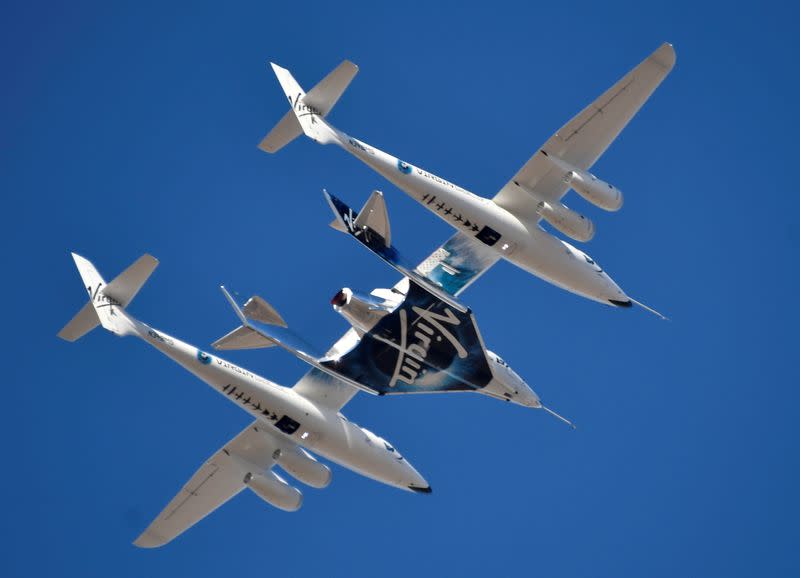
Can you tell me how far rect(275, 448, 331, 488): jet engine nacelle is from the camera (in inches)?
1695

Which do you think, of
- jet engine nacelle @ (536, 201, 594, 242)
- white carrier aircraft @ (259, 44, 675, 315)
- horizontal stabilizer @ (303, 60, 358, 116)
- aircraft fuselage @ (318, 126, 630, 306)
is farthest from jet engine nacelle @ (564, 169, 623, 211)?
horizontal stabilizer @ (303, 60, 358, 116)

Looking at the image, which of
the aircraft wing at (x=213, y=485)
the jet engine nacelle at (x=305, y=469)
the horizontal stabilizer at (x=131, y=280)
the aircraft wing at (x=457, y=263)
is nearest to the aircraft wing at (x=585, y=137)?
the aircraft wing at (x=457, y=263)

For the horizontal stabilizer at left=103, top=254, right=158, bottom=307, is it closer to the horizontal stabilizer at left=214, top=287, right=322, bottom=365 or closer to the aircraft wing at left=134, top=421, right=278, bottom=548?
the horizontal stabilizer at left=214, top=287, right=322, bottom=365

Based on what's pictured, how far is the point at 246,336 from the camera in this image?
40.7m

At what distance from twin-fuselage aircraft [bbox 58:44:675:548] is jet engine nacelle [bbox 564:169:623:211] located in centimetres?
4

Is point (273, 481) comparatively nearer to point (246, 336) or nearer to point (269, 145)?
point (246, 336)

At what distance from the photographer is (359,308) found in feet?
135

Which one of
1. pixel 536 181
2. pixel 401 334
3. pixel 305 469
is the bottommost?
pixel 305 469

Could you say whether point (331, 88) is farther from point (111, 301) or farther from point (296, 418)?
point (296, 418)

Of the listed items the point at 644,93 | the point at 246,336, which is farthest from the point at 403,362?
the point at 644,93

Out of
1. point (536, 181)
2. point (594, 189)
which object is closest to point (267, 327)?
point (536, 181)

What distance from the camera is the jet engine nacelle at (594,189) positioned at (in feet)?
133

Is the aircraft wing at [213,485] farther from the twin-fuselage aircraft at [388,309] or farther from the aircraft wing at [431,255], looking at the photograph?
the aircraft wing at [431,255]

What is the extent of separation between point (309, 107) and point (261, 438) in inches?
398
